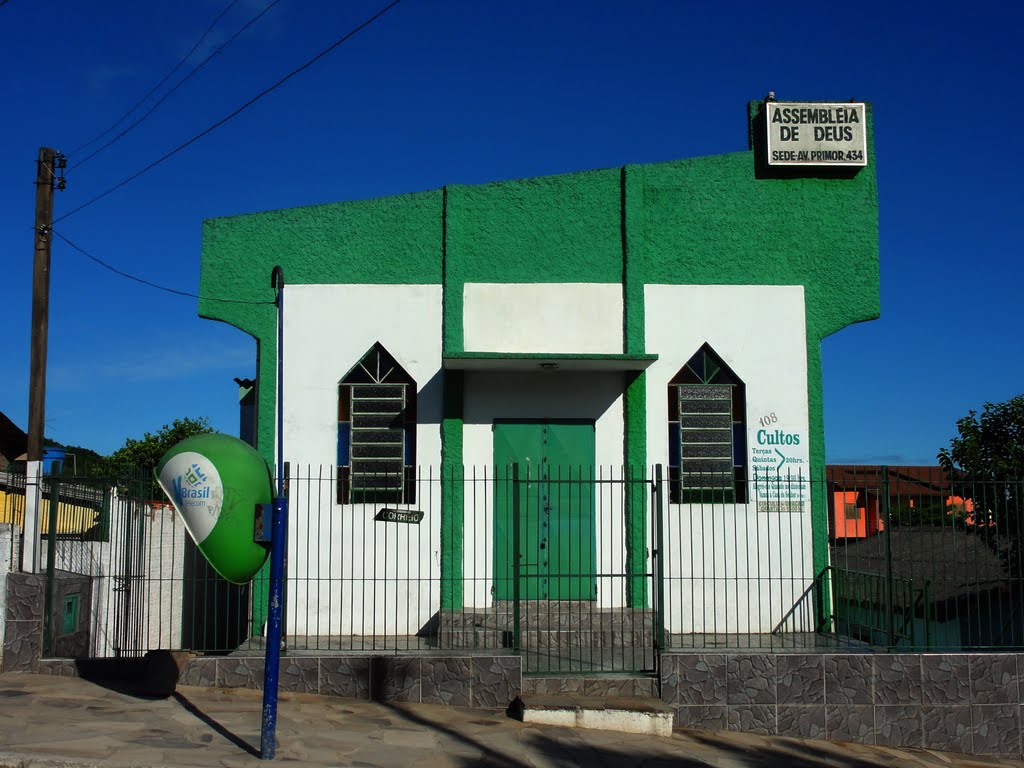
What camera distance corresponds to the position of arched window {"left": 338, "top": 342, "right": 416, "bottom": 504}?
11.2m

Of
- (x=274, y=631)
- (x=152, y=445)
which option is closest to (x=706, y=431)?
(x=274, y=631)

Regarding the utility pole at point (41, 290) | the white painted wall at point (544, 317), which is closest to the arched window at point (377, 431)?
the white painted wall at point (544, 317)

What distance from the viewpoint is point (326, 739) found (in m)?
7.84

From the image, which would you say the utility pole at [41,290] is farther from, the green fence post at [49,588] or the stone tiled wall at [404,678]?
the stone tiled wall at [404,678]

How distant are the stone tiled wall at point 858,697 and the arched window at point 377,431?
12.4ft

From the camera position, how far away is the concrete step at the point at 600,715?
335 inches

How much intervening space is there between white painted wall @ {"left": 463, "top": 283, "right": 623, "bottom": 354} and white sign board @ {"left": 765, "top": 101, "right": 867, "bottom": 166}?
2574mm

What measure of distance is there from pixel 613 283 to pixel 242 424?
9632 mm

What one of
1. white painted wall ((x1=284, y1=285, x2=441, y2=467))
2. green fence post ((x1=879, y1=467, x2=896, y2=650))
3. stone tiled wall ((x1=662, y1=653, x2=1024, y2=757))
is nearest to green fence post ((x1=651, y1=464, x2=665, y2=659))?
stone tiled wall ((x1=662, y1=653, x2=1024, y2=757))

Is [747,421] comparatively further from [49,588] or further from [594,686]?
[49,588]

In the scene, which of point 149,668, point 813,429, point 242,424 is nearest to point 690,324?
point 813,429

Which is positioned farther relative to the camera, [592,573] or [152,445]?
[152,445]

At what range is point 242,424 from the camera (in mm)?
18547

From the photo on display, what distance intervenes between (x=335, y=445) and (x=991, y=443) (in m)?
7.24
